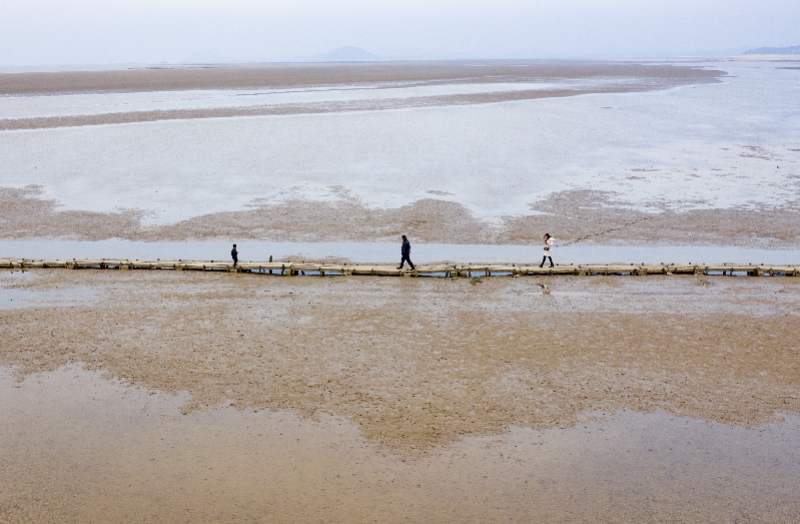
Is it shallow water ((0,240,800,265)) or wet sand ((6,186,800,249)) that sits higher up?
wet sand ((6,186,800,249))

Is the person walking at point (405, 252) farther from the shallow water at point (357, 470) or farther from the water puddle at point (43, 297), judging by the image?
the water puddle at point (43, 297)

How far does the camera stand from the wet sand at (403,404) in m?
11.3

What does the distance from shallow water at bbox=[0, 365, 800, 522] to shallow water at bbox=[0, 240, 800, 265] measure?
11.0m

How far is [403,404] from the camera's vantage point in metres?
14.0

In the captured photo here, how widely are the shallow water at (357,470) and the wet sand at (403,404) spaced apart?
0.04m

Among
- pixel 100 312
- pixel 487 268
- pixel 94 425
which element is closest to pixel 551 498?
pixel 94 425

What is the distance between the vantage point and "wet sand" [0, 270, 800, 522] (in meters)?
11.3

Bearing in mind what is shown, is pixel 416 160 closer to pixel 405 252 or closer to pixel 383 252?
pixel 383 252

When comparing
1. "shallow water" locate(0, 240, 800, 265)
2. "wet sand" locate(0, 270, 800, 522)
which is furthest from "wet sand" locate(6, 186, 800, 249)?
"wet sand" locate(0, 270, 800, 522)

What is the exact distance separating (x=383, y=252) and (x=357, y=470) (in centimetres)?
1383

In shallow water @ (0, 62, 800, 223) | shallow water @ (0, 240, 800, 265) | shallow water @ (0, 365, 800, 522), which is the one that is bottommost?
shallow water @ (0, 365, 800, 522)

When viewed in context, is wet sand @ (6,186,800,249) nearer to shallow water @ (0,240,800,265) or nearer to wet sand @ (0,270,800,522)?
shallow water @ (0,240,800,265)

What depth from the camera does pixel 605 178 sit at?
3759 centimetres

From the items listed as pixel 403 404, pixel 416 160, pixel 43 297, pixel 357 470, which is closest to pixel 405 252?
pixel 403 404
